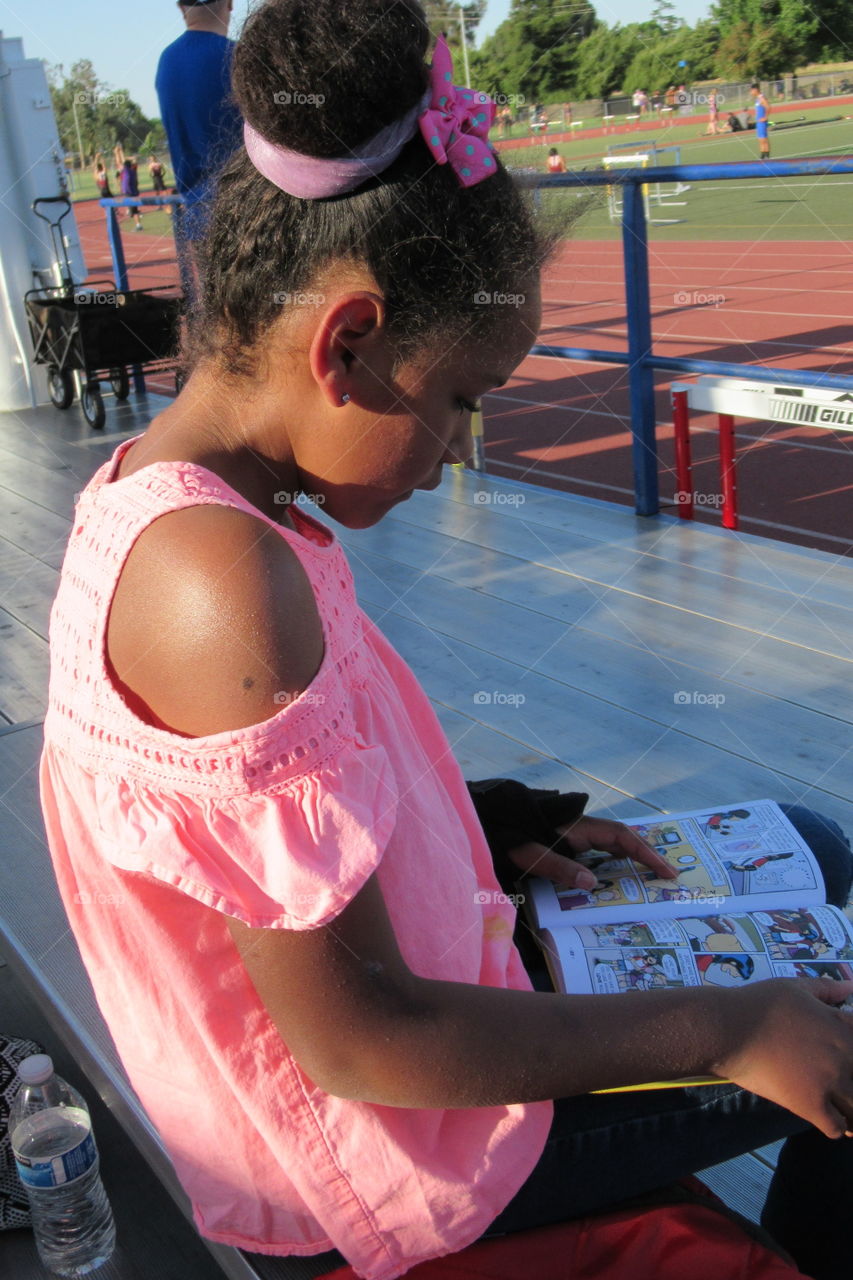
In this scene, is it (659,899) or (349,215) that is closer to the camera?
(349,215)

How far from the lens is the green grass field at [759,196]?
1706 cm

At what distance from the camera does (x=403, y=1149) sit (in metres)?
0.89

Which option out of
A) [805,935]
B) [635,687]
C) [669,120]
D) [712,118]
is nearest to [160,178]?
[635,687]

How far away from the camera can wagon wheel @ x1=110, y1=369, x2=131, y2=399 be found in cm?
590

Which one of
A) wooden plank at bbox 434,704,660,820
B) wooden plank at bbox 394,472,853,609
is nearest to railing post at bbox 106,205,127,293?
wooden plank at bbox 394,472,853,609

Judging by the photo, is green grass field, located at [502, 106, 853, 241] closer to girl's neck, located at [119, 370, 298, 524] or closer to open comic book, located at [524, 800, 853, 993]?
open comic book, located at [524, 800, 853, 993]

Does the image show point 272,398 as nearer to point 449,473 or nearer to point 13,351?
point 449,473

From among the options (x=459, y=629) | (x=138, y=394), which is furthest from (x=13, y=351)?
(x=459, y=629)

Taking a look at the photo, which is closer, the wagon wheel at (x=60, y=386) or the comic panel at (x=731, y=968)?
the comic panel at (x=731, y=968)

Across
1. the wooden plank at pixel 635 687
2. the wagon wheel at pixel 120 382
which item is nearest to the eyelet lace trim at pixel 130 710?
the wooden plank at pixel 635 687

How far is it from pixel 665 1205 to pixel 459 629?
6.35ft

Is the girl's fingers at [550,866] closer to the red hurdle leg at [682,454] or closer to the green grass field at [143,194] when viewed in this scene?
the red hurdle leg at [682,454]

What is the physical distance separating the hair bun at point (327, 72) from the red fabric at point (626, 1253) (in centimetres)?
82

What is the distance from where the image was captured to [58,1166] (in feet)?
3.76
